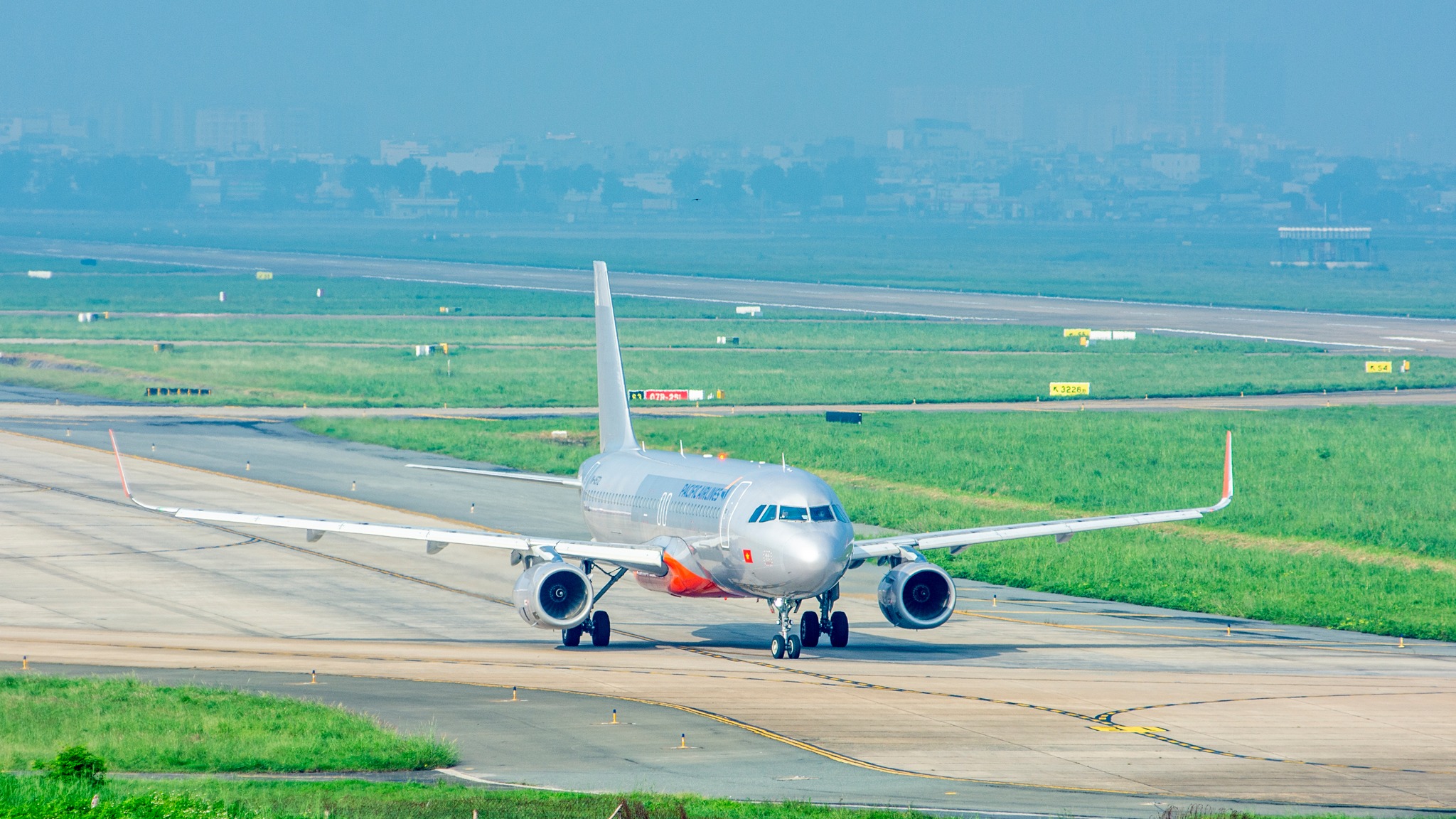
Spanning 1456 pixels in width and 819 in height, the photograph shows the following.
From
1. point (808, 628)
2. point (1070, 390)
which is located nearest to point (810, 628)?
point (808, 628)

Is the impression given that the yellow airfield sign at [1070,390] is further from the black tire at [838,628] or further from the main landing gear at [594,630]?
the main landing gear at [594,630]

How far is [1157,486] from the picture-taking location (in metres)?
77.3

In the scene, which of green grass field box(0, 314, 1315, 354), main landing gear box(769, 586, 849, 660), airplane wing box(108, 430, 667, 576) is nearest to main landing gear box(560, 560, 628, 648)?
airplane wing box(108, 430, 667, 576)

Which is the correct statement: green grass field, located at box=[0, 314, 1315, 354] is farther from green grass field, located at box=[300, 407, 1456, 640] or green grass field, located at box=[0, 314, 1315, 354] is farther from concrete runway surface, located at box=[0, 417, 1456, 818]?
concrete runway surface, located at box=[0, 417, 1456, 818]

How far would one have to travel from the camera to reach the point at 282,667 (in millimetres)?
43969

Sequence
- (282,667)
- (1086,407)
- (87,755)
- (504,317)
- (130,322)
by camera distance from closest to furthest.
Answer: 1. (87,755)
2. (282,667)
3. (1086,407)
4. (130,322)
5. (504,317)

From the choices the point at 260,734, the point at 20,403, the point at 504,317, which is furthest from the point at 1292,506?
the point at 504,317

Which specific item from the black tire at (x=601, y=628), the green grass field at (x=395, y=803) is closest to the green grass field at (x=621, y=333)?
the black tire at (x=601, y=628)

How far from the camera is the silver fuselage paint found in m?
A: 43.6

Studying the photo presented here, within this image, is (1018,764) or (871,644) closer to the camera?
(1018,764)

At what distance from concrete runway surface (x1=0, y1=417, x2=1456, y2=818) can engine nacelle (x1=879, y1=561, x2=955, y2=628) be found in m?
1.13

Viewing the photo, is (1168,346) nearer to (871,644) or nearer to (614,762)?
(871,644)

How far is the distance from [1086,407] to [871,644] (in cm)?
6008

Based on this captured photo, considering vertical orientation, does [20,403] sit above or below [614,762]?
above
